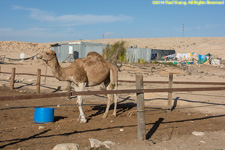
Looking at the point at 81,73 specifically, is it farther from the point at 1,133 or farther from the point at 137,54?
the point at 137,54

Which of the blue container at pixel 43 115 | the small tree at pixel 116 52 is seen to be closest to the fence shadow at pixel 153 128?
the blue container at pixel 43 115

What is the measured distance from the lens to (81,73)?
9195 mm

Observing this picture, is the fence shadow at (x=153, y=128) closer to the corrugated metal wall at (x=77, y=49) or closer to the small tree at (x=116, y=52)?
the small tree at (x=116, y=52)

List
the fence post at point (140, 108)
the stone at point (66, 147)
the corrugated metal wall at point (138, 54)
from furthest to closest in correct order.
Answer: the corrugated metal wall at point (138, 54) < the fence post at point (140, 108) < the stone at point (66, 147)

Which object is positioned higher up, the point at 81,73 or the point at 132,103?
the point at 81,73

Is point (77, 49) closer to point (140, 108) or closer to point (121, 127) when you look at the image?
point (121, 127)

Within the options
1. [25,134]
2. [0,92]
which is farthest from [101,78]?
[0,92]

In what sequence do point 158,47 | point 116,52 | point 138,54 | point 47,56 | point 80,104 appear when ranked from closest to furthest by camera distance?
1. point 47,56
2. point 80,104
3. point 116,52
4. point 138,54
5. point 158,47

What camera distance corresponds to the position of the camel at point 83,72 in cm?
861

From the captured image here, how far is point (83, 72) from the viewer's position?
30.5 feet

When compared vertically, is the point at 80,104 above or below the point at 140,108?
below

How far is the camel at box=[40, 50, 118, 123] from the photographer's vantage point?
8609 mm

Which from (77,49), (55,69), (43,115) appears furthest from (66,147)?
(77,49)

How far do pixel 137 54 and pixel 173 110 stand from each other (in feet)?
104
